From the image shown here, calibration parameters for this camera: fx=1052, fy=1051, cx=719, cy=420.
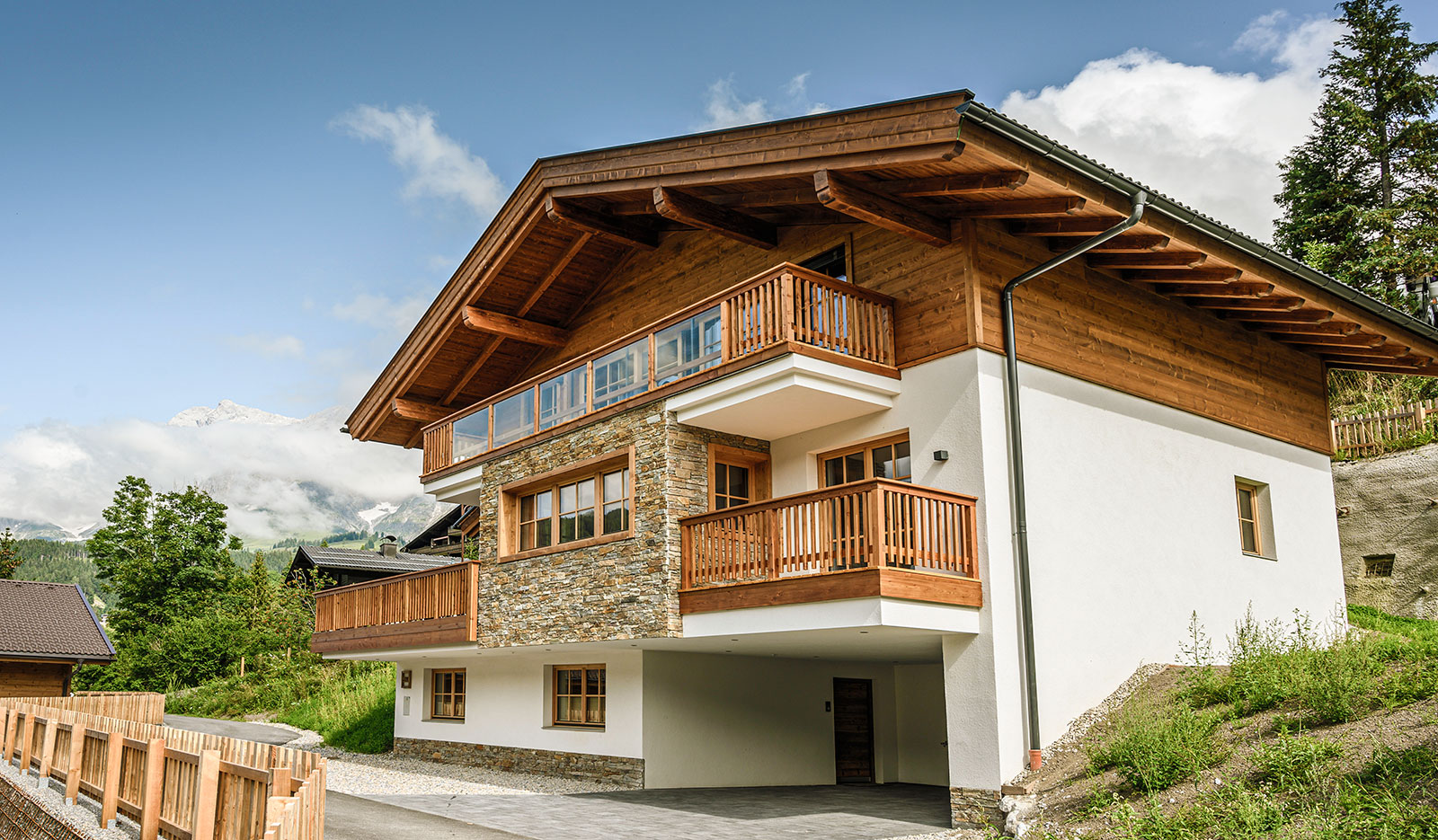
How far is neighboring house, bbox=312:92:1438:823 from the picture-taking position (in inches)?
464

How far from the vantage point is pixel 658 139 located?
14.1 meters

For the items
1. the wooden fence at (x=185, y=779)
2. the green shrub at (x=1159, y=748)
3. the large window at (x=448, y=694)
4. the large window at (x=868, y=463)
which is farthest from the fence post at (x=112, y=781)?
the large window at (x=448, y=694)

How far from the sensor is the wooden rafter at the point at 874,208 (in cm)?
1202

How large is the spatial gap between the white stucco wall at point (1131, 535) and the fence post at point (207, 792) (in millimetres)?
8142

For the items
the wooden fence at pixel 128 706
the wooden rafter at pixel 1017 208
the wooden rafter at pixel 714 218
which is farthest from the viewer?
the wooden fence at pixel 128 706

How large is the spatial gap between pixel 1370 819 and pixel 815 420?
26.1 feet

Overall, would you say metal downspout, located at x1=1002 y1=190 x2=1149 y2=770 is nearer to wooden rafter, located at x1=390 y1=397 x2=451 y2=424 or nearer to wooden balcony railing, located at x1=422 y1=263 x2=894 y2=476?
wooden balcony railing, located at x1=422 y1=263 x2=894 y2=476

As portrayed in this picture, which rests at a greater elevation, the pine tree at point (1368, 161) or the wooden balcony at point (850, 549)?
the pine tree at point (1368, 161)

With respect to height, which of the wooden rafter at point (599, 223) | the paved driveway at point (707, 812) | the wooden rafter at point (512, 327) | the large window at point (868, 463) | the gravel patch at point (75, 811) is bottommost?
the paved driveway at point (707, 812)

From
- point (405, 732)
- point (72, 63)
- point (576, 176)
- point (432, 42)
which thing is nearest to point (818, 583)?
point (576, 176)

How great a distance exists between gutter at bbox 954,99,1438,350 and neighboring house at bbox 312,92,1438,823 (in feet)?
0.15

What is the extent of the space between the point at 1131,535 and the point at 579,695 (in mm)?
9106

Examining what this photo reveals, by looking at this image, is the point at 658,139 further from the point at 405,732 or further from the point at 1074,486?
the point at 405,732

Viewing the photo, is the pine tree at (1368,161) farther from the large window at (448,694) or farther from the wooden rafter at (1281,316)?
the large window at (448,694)
